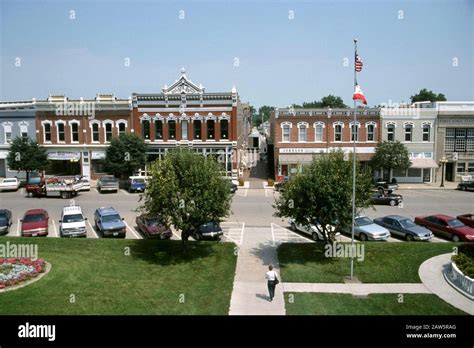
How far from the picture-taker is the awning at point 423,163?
138 feet

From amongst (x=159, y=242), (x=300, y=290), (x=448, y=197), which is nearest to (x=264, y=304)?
(x=300, y=290)

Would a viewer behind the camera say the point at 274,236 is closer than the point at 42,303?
No

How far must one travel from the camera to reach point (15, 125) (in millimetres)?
44031

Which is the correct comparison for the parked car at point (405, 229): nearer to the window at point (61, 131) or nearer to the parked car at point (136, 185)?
the parked car at point (136, 185)

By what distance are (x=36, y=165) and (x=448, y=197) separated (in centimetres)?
3713

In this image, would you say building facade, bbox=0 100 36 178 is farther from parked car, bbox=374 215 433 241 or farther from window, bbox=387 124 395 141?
window, bbox=387 124 395 141

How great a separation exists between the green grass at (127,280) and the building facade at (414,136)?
92.9 ft

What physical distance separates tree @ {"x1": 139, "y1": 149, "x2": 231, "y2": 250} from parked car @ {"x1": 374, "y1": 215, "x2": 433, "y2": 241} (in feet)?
32.5

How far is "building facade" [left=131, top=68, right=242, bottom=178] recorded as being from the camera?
41875 mm

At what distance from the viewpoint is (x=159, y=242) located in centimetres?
2078

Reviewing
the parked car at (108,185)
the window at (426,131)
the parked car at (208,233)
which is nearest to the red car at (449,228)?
the parked car at (208,233)

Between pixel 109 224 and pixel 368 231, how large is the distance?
45.6ft

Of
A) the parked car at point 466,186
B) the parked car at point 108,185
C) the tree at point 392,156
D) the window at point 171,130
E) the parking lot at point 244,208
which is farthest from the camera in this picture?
the window at point 171,130
